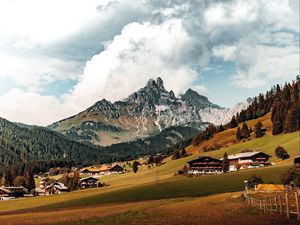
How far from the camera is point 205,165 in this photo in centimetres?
19538

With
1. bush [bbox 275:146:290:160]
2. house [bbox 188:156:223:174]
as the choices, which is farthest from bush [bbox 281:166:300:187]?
house [bbox 188:156:223:174]

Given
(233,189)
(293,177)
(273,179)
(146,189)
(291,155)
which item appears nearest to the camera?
(293,177)

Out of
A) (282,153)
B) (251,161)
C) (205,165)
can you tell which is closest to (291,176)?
(282,153)

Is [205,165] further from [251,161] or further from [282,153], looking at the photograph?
[282,153]

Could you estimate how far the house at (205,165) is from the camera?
192875mm

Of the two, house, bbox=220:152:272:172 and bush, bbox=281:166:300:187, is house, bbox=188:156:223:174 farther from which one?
bush, bbox=281:166:300:187

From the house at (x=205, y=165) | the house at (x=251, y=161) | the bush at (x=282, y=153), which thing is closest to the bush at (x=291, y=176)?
the bush at (x=282, y=153)

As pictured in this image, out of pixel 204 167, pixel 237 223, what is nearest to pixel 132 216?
pixel 237 223

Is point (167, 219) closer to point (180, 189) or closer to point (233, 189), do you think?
point (233, 189)

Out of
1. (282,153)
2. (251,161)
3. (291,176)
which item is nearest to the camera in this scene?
(291,176)

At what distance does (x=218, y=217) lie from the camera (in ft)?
162

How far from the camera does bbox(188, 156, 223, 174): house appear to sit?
19288cm

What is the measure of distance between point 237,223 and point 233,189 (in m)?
63.8

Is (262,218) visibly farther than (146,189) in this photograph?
No
